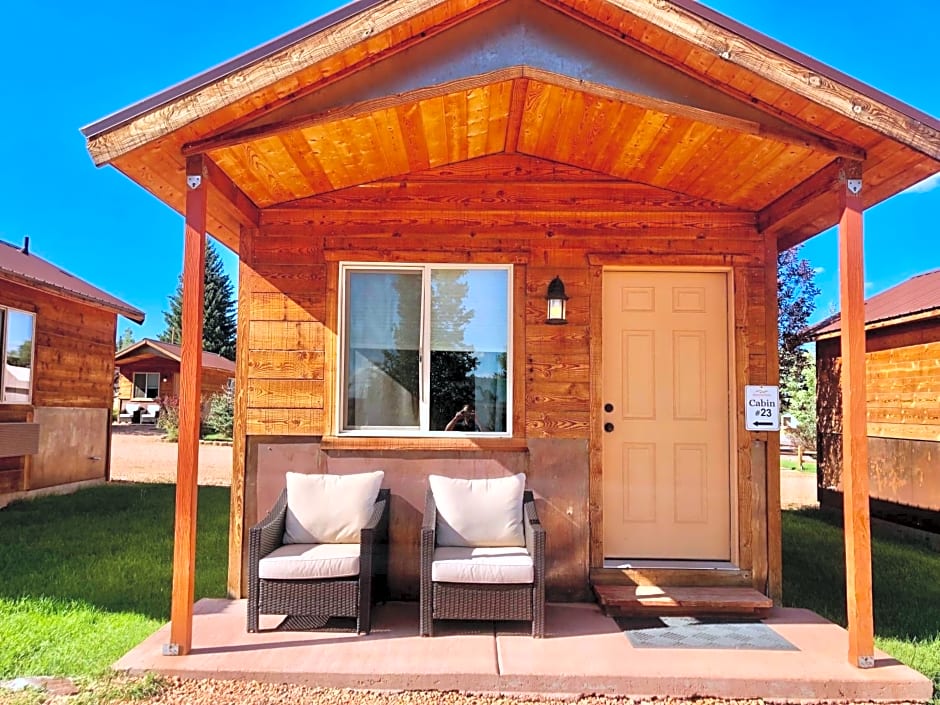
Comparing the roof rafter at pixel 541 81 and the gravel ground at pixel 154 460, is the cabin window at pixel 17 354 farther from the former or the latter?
the roof rafter at pixel 541 81

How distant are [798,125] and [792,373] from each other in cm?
932

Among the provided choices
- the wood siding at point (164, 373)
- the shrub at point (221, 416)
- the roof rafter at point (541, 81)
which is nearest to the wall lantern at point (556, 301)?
the roof rafter at point (541, 81)

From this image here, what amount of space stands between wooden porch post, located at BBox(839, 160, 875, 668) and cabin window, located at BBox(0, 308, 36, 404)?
29.5 ft

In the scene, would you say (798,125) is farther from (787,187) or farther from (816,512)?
(816,512)

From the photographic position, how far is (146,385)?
28.6 metres

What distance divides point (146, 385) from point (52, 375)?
20464 mm

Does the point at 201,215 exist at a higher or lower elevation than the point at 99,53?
lower

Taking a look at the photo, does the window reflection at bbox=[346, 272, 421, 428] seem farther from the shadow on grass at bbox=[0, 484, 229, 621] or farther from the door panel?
the shadow on grass at bbox=[0, 484, 229, 621]

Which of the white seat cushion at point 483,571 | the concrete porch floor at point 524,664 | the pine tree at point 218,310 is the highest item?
the pine tree at point 218,310

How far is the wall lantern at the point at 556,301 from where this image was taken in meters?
4.58

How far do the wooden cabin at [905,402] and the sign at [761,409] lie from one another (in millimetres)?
3456

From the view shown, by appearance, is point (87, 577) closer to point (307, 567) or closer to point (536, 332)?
point (307, 567)

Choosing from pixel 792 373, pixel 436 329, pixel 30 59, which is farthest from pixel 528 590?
pixel 30 59

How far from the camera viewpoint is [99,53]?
28.2 meters
